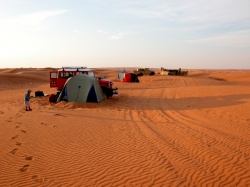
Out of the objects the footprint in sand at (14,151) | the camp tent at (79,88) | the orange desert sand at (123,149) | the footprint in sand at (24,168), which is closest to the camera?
the orange desert sand at (123,149)

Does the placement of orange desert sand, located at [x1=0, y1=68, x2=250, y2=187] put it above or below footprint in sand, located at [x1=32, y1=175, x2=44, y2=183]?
above

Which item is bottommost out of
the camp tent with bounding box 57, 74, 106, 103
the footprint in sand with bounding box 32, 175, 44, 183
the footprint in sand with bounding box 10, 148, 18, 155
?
the footprint in sand with bounding box 32, 175, 44, 183

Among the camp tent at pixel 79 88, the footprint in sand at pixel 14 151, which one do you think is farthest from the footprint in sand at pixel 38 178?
the camp tent at pixel 79 88

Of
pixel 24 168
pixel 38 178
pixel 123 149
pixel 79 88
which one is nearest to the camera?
pixel 38 178

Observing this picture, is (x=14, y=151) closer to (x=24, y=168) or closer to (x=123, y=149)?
(x=24, y=168)

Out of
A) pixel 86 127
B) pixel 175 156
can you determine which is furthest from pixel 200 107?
pixel 175 156

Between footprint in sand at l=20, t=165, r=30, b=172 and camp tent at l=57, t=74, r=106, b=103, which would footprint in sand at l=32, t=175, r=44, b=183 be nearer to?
footprint in sand at l=20, t=165, r=30, b=172

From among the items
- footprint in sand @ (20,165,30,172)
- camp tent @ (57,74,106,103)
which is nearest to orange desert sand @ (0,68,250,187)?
footprint in sand @ (20,165,30,172)

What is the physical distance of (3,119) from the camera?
11008mm

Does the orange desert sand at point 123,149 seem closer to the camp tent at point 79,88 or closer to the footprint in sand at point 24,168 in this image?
the footprint in sand at point 24,168

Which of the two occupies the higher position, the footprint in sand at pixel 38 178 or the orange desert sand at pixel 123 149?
the orange desert sand at pixel 123 149

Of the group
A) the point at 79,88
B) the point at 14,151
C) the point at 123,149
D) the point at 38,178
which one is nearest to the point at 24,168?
the point at 38,178

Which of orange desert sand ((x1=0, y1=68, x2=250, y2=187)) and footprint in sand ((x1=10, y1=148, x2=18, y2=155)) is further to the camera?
footprint in sand ((x1=10, y1=148, x2=18, y2=155))

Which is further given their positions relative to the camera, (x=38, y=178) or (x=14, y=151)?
(x=14, y=151)
